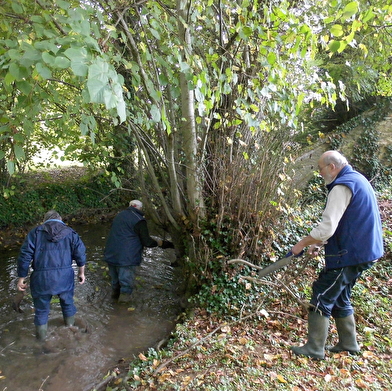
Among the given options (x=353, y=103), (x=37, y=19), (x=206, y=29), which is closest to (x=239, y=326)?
(x=37, y=19)

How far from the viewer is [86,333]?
17.2 feet

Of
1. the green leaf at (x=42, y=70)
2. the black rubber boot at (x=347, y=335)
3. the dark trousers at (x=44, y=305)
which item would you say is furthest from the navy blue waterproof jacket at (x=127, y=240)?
the green leaf at (x=42, y=70)

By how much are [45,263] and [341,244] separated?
159 inches

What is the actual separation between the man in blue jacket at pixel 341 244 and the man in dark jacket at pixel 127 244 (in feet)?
10.8

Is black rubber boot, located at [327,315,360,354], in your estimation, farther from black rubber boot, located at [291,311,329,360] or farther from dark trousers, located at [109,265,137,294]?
dark trousers, located at [109,265,137,294]

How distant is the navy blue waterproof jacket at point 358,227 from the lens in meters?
3.45

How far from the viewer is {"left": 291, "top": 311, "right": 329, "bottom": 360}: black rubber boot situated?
145 inches

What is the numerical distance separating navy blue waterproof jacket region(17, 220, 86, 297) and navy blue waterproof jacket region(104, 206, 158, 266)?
1.29 meters

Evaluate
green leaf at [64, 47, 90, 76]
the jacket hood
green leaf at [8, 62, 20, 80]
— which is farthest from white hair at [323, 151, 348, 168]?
the jacket hood

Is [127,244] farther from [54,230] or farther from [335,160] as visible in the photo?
[335,160]

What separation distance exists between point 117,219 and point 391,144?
9.14m

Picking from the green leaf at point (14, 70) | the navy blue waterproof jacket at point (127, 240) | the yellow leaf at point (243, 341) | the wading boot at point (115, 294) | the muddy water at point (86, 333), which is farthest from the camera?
the wading boot at point (115, 294)

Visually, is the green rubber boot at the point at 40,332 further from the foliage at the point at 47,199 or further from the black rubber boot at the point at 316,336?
the foliage at the point at 47,199

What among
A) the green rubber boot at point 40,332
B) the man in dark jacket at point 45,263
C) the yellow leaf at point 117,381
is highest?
the man in dark jacket at point 45,263
